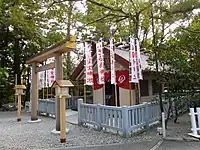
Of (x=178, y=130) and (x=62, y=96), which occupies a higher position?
(x=62, y=96)

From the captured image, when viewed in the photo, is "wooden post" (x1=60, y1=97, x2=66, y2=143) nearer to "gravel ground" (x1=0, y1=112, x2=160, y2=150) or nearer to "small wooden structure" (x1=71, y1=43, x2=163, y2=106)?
"gravel ground" (x1=0, y1=112, x2=160, y2=150)

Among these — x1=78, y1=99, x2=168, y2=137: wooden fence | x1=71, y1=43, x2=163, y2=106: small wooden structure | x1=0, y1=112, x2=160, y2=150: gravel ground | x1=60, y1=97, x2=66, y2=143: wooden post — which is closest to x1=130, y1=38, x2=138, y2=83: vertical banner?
x1=78, y1=99, x2=168, y2=137: wooden fence

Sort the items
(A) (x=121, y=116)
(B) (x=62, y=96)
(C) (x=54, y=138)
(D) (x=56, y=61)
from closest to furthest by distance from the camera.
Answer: (B) (x=62, y=96) < (A) (x=121, y=116) < (C) (x=54, y=138) < (D) (x=56, y=61)

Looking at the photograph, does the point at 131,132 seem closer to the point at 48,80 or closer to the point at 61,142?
the point at 61,142

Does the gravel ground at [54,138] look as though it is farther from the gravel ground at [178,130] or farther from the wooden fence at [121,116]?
the gravel ground at [178,130]

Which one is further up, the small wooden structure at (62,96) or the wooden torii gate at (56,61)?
the wooden torii gate at (56,61)

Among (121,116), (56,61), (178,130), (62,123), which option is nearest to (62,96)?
(62,123)

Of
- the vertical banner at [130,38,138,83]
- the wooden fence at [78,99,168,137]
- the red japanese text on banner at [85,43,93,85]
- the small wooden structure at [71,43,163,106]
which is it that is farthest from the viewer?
the small wooden structure at [71,43,163,106]

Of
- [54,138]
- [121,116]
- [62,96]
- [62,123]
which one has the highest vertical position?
[62,96]

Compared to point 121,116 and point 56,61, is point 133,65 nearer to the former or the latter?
point 56,61

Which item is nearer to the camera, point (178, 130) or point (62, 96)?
point (62, 96)

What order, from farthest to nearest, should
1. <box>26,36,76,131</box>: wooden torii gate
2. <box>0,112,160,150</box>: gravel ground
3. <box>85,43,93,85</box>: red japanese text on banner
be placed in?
<box>85,43,93,85</box>: red japanese text on banner, <box>26,36,76,131</box>: wooden torii gate, <box>0,112,160,150</box>: gravel ground

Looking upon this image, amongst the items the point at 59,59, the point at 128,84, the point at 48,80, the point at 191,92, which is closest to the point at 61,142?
the point at 59,59

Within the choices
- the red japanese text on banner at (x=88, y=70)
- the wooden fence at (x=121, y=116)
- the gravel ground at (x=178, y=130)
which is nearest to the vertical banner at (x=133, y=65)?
the wooden fence at (x=121, y=116)
